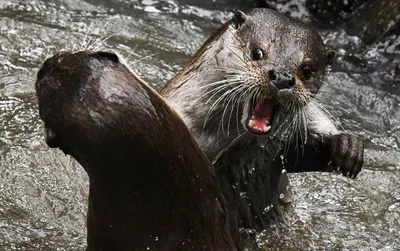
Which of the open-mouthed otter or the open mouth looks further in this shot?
the open-mouthed otter

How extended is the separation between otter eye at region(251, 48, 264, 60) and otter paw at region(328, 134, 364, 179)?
0.47 meters

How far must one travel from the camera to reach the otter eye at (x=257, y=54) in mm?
3211

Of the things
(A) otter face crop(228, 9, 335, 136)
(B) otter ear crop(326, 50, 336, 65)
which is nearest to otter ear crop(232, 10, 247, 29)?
(A) otter face crop(228, 9, 335, 136)

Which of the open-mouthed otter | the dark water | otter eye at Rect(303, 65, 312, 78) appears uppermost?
otter eye at Rect(303, 65, 312, 78)

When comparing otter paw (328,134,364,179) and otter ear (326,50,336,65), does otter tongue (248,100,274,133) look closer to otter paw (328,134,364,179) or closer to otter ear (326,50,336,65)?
otter paw (328,134,364,179)

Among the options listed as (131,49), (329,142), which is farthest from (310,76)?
(131,49)

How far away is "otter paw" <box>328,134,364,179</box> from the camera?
329cm

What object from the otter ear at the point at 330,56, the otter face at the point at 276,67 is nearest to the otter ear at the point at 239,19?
the otter face at the point at 276,67

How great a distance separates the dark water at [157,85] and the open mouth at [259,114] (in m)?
0.66

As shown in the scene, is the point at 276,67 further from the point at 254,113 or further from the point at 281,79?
the point at 254,113

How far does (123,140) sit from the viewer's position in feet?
7.63

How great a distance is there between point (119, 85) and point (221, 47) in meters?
1.17

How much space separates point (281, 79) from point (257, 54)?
10.3 inches

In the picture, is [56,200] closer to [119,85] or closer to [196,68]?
[196,68]
